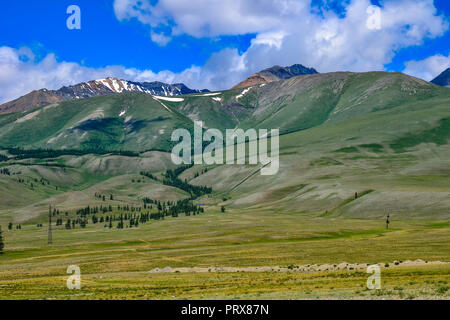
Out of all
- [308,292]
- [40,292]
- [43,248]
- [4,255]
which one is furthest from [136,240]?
[308,292]

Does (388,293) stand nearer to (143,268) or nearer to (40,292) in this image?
(40,292)

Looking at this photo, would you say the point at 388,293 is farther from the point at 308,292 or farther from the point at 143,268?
the point at 143,268

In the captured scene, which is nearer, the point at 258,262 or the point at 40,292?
the point at 40,292
